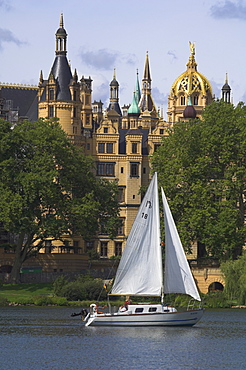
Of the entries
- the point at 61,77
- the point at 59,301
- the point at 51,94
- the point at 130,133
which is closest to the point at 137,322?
the point at 59,301

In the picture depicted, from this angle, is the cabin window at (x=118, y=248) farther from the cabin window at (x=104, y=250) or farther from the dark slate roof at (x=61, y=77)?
the dark slate roof at (x=61, y=77)

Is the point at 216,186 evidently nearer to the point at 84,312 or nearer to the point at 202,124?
the point at 202,124

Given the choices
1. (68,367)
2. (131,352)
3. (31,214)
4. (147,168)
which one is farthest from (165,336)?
(147,168)

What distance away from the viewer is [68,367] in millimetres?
72312

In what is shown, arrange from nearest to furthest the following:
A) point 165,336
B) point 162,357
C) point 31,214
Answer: point 162,357 → point 165,336 → point 31,214

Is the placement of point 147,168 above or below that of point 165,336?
above

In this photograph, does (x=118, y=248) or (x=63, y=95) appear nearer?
(x=63, y=95)

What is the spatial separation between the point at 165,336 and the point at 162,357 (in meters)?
9.58

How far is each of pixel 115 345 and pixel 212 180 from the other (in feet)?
202

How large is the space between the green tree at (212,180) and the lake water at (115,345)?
31.1 meters

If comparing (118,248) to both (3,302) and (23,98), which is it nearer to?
(23,98)

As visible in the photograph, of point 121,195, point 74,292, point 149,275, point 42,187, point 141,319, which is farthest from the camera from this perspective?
point 121,195

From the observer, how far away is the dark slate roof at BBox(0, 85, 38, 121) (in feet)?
575

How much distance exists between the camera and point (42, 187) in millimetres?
129625
